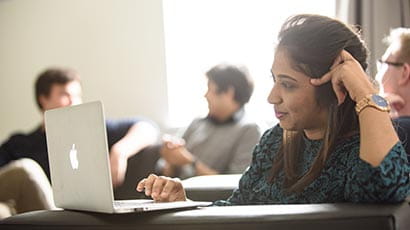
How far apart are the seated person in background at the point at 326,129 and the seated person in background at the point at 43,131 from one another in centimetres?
165

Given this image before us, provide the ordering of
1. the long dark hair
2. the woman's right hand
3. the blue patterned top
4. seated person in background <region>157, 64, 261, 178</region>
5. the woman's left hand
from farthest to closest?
seated person in background <region>157, 64, 261, 178</region> → the woman's right hand → the long dark hair → the woman's left hand → the blue patterned top

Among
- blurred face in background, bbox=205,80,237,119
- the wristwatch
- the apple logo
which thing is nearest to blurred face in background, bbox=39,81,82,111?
blurred face in background, bbox=205,80,237,119

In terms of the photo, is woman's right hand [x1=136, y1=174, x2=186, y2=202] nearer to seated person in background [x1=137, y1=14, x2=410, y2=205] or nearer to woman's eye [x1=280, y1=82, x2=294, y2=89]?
seated person in background [x1=137, y1=14, x2=410, y2=205]

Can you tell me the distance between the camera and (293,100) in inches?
61.7

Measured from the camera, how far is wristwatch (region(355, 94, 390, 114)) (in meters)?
1.39

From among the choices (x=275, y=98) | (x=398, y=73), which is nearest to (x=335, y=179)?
(x=275, y=98)

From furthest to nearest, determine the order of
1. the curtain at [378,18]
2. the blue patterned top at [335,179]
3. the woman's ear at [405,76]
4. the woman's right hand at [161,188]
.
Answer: the curtain at [378,18]
the woman's ear at [405,76]
the woman's right hand at [161,188]
the blue patterned top at [335,179]

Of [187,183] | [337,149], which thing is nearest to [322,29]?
[337,149]

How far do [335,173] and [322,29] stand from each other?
1.11ft

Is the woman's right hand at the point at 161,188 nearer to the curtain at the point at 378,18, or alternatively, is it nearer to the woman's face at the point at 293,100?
the woman's face at the point at 293,100

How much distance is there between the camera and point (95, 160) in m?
1.36

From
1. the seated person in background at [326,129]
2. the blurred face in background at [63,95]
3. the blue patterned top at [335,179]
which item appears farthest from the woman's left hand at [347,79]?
the blurred face in background at [63,95]

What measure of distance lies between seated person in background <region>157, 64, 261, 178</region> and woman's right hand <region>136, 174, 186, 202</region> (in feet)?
5.65

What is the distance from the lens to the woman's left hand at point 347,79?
143 centimetres
